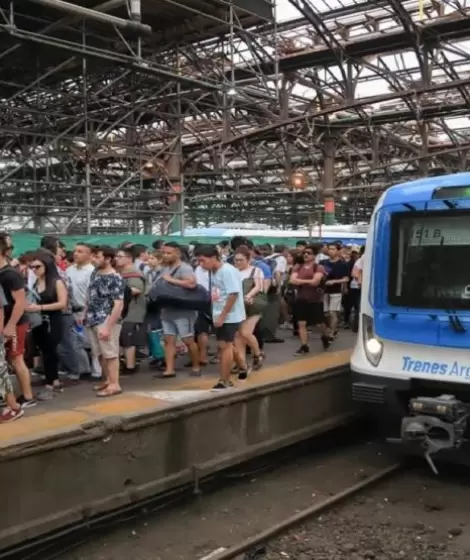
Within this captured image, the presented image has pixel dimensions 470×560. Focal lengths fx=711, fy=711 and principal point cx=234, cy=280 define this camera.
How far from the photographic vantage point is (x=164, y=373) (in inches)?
324

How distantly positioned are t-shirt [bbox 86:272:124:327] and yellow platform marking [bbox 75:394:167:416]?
927mm

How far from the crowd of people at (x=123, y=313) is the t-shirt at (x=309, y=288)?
0.01 metres

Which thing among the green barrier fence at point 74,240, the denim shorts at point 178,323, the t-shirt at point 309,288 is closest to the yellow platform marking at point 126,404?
the denim shorts at point 178,323

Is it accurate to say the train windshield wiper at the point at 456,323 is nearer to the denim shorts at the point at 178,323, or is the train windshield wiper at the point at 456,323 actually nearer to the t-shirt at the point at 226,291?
the t-shirt at the point at 226,291

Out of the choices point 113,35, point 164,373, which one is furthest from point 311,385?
point 113,35

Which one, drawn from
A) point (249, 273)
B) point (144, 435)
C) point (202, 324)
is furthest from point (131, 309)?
point (144, 435)

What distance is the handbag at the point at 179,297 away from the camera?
26.4 ft

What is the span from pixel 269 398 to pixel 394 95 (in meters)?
11.3

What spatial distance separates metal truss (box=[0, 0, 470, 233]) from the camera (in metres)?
14.4

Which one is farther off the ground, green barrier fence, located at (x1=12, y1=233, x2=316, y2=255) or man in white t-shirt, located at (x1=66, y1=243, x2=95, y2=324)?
green barrier fence, located at (x1=12, y1=233, x2=316, y2=255)

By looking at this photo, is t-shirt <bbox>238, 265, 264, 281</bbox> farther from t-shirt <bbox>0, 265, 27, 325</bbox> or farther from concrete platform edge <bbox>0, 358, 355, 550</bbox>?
t-shirt <bbox>0, 265, 27, 325</bbox>

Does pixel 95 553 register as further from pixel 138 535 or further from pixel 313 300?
pixel 313 300

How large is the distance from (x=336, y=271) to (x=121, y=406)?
586cm

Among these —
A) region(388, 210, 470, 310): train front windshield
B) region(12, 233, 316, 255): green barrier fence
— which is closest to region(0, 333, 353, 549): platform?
region(388, 210, 470, 310): train front windshield
